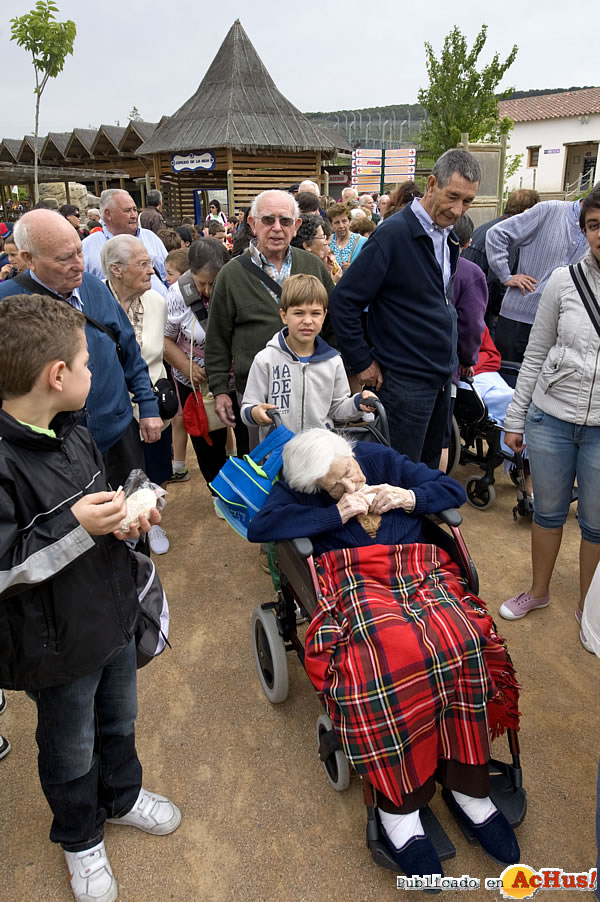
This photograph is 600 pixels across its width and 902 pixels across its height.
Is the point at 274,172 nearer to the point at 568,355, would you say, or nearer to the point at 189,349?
the point at 189,349

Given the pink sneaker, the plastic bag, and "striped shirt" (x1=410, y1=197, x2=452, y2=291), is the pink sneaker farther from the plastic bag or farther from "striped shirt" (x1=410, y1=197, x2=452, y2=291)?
the plastic bag

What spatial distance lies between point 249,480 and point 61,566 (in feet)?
3.63

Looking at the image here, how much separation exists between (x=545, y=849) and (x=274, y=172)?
58.0 ft

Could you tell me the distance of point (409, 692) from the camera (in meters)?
1.76

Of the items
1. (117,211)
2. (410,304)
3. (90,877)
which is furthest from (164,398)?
(90,877)

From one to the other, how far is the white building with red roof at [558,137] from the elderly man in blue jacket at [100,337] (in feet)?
136

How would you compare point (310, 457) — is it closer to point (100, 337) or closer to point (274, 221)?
point (100, 337)

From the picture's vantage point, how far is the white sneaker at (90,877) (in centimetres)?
180

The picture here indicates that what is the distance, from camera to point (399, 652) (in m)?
1.79

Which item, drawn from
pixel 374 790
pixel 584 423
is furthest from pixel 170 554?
pixel 584 423

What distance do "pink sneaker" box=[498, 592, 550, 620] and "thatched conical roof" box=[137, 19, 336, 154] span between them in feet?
51.6

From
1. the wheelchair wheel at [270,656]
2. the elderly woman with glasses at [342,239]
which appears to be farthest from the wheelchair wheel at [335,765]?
the elderly woman with glasses at [342,239]

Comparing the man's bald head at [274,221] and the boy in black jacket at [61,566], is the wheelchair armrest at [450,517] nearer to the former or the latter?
the boy in black jacket at [61,566]

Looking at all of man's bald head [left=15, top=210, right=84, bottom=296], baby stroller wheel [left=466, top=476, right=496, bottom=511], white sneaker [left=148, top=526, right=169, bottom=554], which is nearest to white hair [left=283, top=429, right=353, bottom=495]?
man's bald head [left=15, top=210, right=84, bottom=296]
